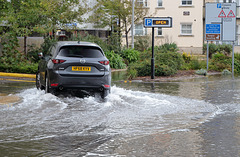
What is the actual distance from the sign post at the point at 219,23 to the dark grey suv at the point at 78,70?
1349 centimetres

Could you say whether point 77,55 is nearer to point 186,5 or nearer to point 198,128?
point 198,128

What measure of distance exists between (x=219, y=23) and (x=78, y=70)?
575 inches

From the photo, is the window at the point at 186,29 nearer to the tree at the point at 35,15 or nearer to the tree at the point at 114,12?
the tree at the point at 114,12

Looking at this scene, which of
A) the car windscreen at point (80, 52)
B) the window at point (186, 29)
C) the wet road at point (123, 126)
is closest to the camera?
the wet road at point (123, 126)

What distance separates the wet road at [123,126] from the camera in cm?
689

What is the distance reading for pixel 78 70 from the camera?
12219mm

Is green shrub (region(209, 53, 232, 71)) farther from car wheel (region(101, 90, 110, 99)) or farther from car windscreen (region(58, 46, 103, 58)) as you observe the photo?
car windscreen (region(58, 46, 103, 58))

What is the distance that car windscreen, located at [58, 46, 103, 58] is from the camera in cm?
1246

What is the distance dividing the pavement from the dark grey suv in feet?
23.9

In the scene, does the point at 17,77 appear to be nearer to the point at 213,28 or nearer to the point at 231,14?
the point at 213,28

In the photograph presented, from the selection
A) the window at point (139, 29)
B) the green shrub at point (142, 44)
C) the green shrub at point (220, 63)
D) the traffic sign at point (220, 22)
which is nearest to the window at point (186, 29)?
the window at point (139, 29)

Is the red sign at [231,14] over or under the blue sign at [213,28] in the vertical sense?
over

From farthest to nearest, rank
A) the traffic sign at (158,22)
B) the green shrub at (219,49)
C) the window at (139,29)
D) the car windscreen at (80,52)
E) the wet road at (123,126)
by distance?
the window at (139,29) → the green shrub at (219,49) → the traffic sign at (158,22) → the car windscreen at (80,52) → the wet road at (123,126)

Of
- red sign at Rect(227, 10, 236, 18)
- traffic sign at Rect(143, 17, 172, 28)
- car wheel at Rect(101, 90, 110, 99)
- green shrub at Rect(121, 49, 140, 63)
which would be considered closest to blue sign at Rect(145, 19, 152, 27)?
traffic sign at Rect(143, 17, 172, 28)
